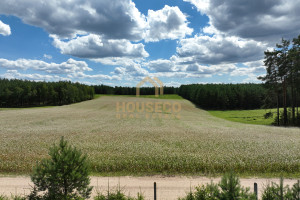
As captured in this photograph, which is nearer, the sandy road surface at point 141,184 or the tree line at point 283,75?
the sandy road surface at point 141,184

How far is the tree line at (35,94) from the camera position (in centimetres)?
8969

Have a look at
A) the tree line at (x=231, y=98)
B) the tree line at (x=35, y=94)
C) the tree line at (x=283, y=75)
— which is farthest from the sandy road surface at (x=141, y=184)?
the tree line at (x=35, y=94)

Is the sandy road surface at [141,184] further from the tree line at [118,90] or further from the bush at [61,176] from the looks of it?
the tree line at [118,90]

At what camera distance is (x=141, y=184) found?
10.8 metres

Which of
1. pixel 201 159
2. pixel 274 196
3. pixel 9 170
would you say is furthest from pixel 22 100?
pixel 274 196

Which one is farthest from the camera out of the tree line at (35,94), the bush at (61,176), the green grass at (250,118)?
the tree line at (35,94)

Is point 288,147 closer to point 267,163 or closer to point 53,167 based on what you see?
point 267,163

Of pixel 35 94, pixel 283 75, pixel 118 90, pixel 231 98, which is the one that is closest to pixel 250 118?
pixel 283 75

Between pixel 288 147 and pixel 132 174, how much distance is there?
588 inches

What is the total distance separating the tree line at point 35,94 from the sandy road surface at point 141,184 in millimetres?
90813

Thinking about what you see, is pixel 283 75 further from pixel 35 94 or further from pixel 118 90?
pixel 118 90

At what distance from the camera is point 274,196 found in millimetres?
6648

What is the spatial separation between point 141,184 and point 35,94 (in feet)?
322

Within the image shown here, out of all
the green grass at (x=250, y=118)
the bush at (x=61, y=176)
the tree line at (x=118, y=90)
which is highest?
the tree line at (x=118, y=90)
